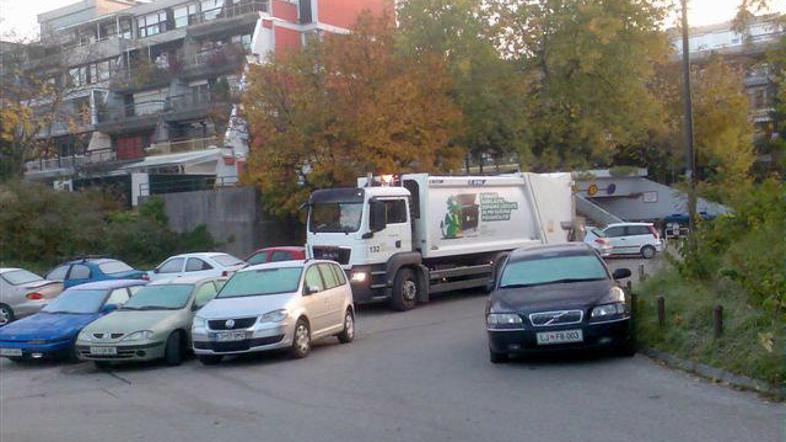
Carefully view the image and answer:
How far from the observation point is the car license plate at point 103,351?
1529 cm

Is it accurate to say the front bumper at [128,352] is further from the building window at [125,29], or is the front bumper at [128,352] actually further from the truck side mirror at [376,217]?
the building window at [125,29]

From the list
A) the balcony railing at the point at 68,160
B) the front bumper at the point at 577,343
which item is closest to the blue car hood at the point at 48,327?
the front bumper at the point at 577,343

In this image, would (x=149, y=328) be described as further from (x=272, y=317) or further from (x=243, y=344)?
(x=272, y=317)

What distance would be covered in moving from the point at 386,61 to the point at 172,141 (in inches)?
1094

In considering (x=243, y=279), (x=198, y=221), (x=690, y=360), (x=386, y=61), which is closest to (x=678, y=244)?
(x=690, y=360)

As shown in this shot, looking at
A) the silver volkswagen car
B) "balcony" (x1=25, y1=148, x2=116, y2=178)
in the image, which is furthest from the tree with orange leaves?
"balcony" (x1=25, y1=148, x2=116, y2=178)

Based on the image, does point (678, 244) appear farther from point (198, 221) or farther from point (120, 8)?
point (120, 8)

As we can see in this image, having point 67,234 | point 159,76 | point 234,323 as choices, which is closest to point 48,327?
point 234,323

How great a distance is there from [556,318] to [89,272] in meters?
17.3

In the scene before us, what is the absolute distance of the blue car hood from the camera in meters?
16.5

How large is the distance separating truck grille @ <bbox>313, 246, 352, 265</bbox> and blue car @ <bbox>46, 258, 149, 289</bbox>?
240 inches

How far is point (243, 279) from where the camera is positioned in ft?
53.7

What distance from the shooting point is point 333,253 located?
71.8 ft

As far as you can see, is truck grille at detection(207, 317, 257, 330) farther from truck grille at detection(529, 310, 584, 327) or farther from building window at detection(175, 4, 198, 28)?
building window at detection(175, 4, 198, 28)
